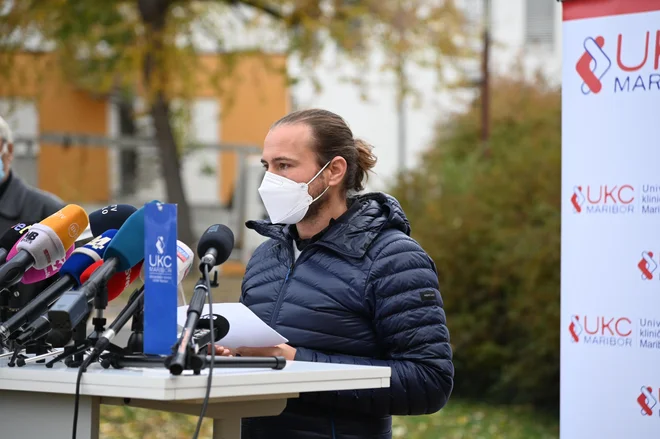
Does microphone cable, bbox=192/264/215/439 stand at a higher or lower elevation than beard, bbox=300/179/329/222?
lower

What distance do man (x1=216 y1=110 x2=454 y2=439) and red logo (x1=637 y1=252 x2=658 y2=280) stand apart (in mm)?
1516

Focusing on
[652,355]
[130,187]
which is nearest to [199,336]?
[652,355]

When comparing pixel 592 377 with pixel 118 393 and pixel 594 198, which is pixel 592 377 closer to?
pixel 594 198

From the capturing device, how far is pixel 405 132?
31.4 metres

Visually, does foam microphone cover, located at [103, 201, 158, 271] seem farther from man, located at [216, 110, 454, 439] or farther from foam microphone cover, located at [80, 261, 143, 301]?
man, located at [216, 110, 454, 439]

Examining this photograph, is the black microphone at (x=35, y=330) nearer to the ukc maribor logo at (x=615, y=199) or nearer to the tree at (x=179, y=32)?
the ukc maribor logo at (x=615, y=199)


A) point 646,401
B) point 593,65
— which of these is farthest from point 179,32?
point 646,401

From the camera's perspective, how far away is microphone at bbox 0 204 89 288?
3203 mm

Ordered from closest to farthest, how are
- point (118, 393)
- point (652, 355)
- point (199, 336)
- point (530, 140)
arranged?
1. point (118, 393)
2. point (199, 336)
3. point (652, 355)
4. point (530, 140)

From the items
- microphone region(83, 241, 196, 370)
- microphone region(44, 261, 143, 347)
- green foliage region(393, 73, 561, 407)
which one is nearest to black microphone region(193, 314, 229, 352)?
microphone region(83, 241, 196, 370)

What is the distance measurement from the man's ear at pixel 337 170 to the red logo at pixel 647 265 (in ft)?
5.63

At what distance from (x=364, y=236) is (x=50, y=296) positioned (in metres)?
1.15

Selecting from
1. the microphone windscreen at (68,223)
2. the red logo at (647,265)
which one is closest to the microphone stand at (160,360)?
the microphone windscreen at (68,223)

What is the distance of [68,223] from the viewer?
3.34 meters
